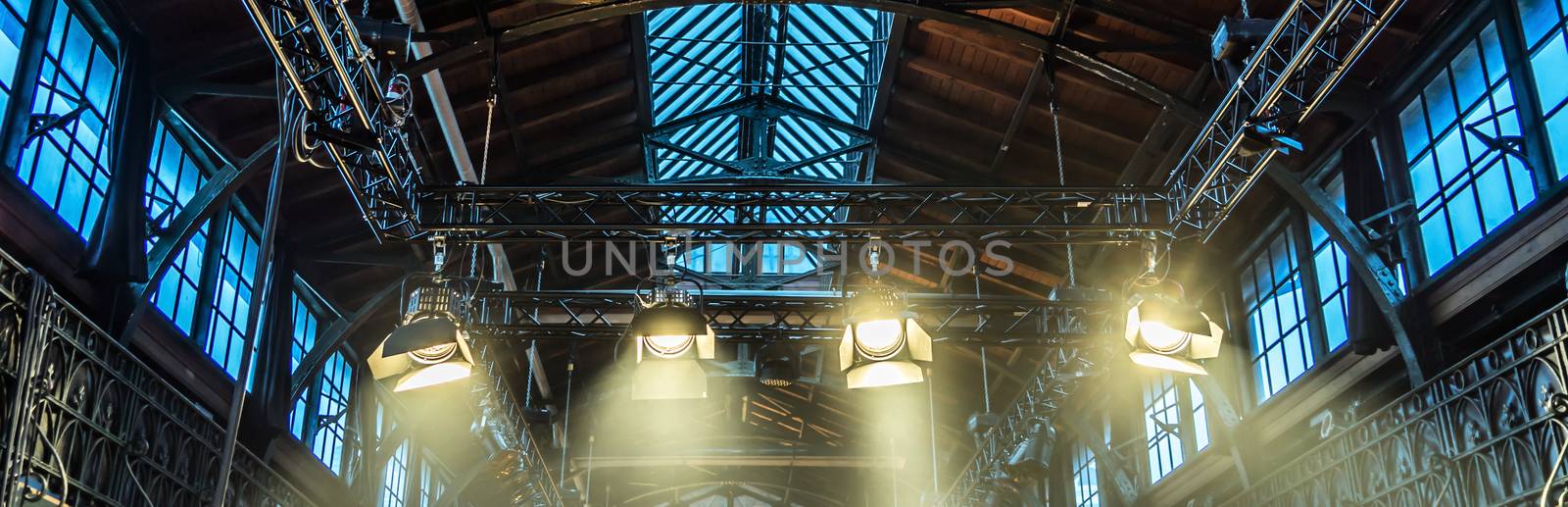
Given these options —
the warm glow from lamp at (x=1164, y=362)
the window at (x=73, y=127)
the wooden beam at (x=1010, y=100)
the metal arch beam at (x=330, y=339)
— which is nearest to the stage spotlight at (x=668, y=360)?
the warm glow from lamp at (x=1164, y=362)

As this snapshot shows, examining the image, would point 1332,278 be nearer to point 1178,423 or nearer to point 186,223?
point 1178,423

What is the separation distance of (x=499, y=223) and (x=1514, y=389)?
5724 millimetres

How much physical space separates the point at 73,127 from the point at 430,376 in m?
2.58

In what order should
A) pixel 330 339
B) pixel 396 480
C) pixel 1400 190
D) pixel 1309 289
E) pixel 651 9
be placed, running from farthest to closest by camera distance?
1. pixel 396 480
2. pixel 330 339
3. pixel 1309 289
4. pixel 1400 190
5. pixel 651 9

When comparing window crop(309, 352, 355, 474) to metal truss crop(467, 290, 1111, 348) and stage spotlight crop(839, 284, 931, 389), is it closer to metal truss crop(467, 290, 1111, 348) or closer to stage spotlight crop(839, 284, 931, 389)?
metal truss crop(467, 290, 1111, 348)

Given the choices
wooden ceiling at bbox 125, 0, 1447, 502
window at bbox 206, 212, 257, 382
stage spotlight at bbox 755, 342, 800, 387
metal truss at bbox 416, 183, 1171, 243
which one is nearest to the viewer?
metal truss at bbox 416, 183, 1171, 243

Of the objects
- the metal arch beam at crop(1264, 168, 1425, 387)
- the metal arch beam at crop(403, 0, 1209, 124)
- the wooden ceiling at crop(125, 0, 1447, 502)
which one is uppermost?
the wooden ceiling at crop(125, 0, 1447, 502)

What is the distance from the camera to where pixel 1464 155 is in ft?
23.1

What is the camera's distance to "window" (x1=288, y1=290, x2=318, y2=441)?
10.1 meters

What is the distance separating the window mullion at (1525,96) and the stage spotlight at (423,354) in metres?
5.78

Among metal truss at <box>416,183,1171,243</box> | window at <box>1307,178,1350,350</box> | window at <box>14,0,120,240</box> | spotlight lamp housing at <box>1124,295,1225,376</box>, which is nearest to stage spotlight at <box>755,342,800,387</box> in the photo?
metal truss at <box>416,183,1171,243</box>

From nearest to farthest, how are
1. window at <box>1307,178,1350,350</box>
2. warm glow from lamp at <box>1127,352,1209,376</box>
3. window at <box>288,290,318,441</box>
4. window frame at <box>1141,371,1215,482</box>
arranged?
warm glow from lamp at <box>1127,352,1209,376</box>
window at <box>1307,178,1350,350</box>
window at <box>288,290,318,441</box>
window frame at <box>1141,371,1215,482</box>

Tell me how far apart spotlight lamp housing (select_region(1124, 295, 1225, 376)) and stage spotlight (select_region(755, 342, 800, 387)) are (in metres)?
5.19

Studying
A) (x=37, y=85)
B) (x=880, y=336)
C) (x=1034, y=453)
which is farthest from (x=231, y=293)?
(x=1034, y=453)
